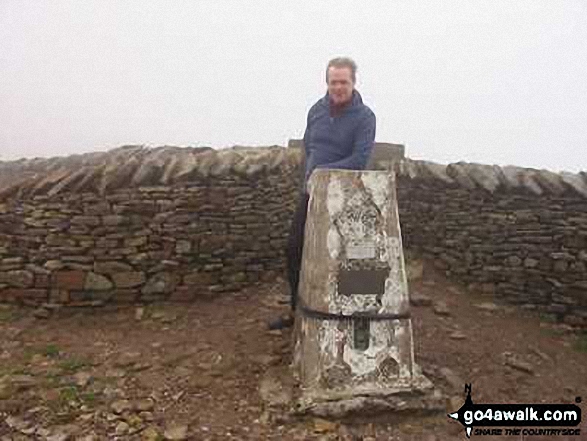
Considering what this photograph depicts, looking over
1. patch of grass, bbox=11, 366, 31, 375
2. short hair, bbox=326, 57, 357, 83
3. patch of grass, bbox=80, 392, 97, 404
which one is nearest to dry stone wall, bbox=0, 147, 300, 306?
patch of grass, bbox=11, 366, 31, 375

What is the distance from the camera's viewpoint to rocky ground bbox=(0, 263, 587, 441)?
12.4ft

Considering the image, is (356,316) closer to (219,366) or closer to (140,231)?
(219,366)

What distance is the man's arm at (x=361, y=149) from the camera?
14.3 ft

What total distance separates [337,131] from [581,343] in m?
3.41

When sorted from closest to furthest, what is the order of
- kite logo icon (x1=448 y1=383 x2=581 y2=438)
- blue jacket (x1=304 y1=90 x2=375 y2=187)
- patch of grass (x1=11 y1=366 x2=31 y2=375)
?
kite logo icon (x1=448 y1=383 x2=581 y2=438) → blue jacket (x1=304 y1=90 x2=375 y2=187) → patch of grass (x1=11 y1=366 x2=31 y2=375)

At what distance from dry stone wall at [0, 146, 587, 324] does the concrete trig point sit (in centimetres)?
205

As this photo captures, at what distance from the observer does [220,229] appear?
610cm

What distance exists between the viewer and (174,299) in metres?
5.93

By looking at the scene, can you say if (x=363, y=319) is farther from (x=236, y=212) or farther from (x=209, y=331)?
(x=236, y=212)

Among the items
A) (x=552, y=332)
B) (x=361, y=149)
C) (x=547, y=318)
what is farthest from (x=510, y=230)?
(x=361, y=149)

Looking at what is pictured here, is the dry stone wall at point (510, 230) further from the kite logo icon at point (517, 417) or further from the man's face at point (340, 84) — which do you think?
the man's face at point (340, 84)

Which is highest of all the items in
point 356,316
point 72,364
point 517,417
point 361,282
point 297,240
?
point 297,240

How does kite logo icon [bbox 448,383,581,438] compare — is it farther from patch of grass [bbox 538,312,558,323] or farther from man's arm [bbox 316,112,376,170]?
man's arm [bbox 316,112,376,170]

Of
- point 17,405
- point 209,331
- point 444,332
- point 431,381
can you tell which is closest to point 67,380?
point 17,405
